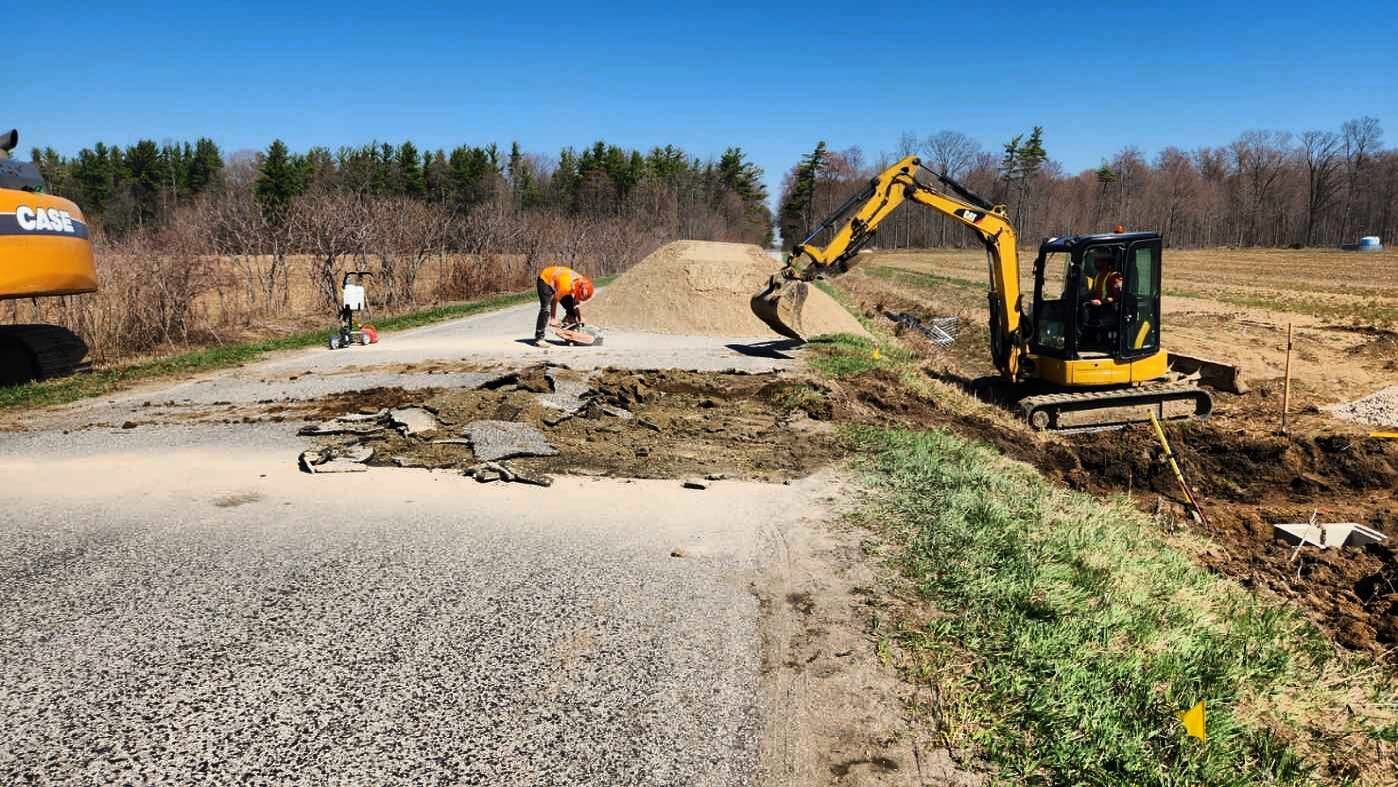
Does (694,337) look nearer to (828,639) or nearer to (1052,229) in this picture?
(828,639)

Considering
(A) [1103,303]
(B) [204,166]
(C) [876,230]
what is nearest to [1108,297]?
(A) [1103,303]

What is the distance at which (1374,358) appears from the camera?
16266 millimetres

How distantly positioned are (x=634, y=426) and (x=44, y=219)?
30.7 ft

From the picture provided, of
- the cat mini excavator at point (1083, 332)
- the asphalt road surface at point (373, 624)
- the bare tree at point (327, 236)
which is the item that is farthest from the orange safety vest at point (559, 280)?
the bare tree at point (327, 236)

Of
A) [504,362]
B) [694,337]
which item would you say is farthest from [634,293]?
[504,362]

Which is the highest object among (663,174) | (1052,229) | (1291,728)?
(663,174)

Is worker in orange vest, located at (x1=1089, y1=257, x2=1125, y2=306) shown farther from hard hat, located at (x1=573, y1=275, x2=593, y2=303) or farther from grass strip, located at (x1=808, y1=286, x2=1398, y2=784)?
hard hat, located at (x1=573, y1=275, x2=593, y2=303)

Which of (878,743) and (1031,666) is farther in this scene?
(1031,666)

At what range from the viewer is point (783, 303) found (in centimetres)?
1455

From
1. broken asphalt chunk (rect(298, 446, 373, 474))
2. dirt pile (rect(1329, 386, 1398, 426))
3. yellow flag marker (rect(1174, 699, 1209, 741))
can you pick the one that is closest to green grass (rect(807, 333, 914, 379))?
dirt pile (rect(1329, 386, 1398, 426))

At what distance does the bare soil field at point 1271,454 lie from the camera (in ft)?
19.6

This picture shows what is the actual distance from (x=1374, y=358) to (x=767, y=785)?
62.5 ft

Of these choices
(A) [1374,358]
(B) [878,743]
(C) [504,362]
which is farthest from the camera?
(A) [1374,358]

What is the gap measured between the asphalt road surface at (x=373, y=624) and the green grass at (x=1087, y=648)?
3.38 ft
